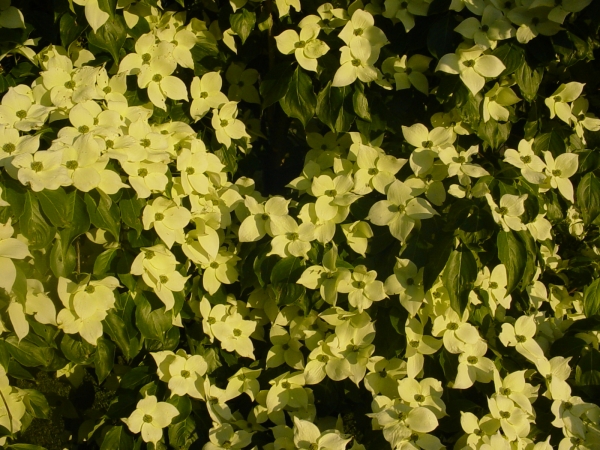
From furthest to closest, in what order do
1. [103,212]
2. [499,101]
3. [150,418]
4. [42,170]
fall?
[499,101], [150,418], [103,212], [42,170]

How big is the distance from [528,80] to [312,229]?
71cm

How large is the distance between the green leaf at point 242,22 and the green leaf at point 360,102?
0.35 metres

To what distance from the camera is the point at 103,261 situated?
155 cm

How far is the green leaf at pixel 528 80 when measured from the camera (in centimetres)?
Answer: 172

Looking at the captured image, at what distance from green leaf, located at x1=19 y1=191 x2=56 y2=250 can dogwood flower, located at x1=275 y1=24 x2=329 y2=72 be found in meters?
0.75

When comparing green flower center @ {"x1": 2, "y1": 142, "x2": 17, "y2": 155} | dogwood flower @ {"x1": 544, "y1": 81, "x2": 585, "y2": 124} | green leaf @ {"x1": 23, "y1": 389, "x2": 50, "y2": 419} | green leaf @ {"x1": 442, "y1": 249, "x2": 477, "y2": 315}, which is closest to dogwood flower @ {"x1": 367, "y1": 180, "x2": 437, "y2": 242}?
green leaf @ {"x1": 442, "y1": 249, "x2": 477, "y2": 315}

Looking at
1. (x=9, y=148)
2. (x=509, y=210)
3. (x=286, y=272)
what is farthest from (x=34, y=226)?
(x=509, y=210)

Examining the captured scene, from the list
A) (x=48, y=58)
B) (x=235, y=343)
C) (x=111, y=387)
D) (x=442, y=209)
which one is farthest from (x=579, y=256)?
(x=48, y=58)

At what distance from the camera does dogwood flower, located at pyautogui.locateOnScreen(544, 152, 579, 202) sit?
1.70 metres

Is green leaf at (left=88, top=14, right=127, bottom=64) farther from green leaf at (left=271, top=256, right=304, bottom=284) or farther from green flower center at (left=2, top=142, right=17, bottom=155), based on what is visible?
green leaf at (left=271, top=256, right=304, bottom=284)

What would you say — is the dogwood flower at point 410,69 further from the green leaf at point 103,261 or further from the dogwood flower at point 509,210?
the green leaf at point 103,261

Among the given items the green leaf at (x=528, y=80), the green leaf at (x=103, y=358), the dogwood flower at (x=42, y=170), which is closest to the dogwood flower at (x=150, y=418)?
the green leaf at (x=103, y=358)

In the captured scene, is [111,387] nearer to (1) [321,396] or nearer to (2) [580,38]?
(1) [321,396]

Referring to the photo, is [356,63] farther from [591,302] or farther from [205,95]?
[591,302]
